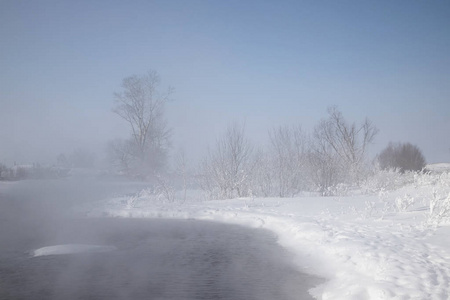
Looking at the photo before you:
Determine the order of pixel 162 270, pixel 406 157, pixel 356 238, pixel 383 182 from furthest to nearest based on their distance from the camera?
pixel 406 157 < pixel 383 182 < pixel 356 238 < pixel 162 270

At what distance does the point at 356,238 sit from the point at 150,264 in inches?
184

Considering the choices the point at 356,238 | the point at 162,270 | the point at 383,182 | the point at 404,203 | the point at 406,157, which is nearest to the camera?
the point at 162,270

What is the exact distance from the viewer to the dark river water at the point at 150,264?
16.8 feet

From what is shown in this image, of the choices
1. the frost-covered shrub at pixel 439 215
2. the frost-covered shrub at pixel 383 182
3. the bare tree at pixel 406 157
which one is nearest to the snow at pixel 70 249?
the frost-covered shrub at pixel 439 215

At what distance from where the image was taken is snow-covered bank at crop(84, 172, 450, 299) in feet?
15.6

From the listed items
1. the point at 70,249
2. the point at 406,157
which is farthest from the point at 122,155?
the point at 406,157

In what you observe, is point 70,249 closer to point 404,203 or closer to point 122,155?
point 404,203

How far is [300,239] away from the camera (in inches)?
329

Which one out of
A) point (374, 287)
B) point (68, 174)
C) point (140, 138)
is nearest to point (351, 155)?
point (140, 138)

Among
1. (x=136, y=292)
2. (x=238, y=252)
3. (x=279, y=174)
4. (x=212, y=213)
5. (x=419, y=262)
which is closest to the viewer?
(x=136, y=292)

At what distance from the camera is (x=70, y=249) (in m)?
7.76

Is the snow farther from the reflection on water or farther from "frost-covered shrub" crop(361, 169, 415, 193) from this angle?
"frost-covered shrub" crop(361, 169, 415, 193)

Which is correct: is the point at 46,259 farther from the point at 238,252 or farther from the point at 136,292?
the point at 238,252

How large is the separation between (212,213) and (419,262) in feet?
28.1
